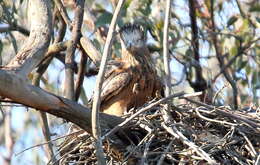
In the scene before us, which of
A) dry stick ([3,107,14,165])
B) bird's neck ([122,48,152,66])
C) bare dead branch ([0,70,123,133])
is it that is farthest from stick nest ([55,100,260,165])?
dry stick ([3,107,14,165])

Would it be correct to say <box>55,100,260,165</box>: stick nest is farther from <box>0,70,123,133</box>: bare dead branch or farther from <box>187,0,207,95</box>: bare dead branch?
<box>187,0,207,95</box>: bare dead branch

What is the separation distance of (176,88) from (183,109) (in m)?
2.36

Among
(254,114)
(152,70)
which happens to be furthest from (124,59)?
(254,114)

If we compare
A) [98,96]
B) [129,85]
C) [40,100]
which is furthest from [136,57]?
[98,96]

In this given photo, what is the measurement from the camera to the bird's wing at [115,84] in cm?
520

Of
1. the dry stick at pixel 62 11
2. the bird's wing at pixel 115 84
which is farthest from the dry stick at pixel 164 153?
the dry stick at pixel 62 11

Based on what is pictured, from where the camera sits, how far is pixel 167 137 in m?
4.32

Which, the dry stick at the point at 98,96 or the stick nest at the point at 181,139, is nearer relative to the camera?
the dry stick at the point at 98,96

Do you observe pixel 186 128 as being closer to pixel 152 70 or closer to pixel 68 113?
pixel 68 113

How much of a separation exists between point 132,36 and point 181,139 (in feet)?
5.69

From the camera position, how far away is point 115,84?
5207mm

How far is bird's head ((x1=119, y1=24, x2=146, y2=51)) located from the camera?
5.57 metres

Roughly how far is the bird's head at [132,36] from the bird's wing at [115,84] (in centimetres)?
41

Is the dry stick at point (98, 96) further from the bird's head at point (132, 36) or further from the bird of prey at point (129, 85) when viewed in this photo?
the bird's head at point (132, 36)
